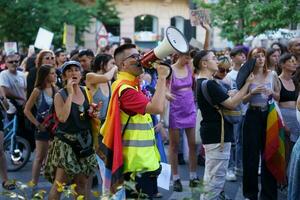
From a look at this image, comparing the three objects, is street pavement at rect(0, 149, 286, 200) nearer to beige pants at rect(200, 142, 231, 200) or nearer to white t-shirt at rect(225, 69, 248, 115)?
beige pants at rect(200, 142, 231, 200)

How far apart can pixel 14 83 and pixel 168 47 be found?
17.8 ft

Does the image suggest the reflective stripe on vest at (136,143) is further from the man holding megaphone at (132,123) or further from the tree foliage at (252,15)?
the tree foliage at (252,15)

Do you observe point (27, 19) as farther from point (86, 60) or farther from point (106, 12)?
point (86, 60)

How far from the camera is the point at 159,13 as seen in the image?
3653 cm

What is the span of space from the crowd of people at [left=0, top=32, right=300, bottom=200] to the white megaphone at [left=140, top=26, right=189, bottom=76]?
0.09 meters

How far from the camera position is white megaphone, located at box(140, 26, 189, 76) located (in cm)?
441

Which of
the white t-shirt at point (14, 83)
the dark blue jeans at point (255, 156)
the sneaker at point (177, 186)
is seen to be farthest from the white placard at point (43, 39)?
the dark blue jeans at point (255, 156)

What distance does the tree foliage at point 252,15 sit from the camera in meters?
12.5

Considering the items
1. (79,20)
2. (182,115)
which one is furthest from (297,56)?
(79,20)

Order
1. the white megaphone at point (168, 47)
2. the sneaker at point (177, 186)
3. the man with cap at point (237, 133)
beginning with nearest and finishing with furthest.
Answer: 1. the white megaphone at point (168, 47)
2. the sneaker at point (177, 186)
3. the man with cap at point (237, 133)

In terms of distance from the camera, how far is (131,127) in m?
4.77

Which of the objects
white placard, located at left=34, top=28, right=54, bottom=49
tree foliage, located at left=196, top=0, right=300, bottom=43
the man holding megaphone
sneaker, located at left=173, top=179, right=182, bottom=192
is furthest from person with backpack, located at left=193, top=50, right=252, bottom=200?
white placard, located at left=34, top=28, right=54, bottom=49

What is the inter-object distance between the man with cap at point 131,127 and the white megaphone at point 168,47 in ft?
0.36

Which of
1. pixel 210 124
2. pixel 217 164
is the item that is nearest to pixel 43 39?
pixel 210 124
